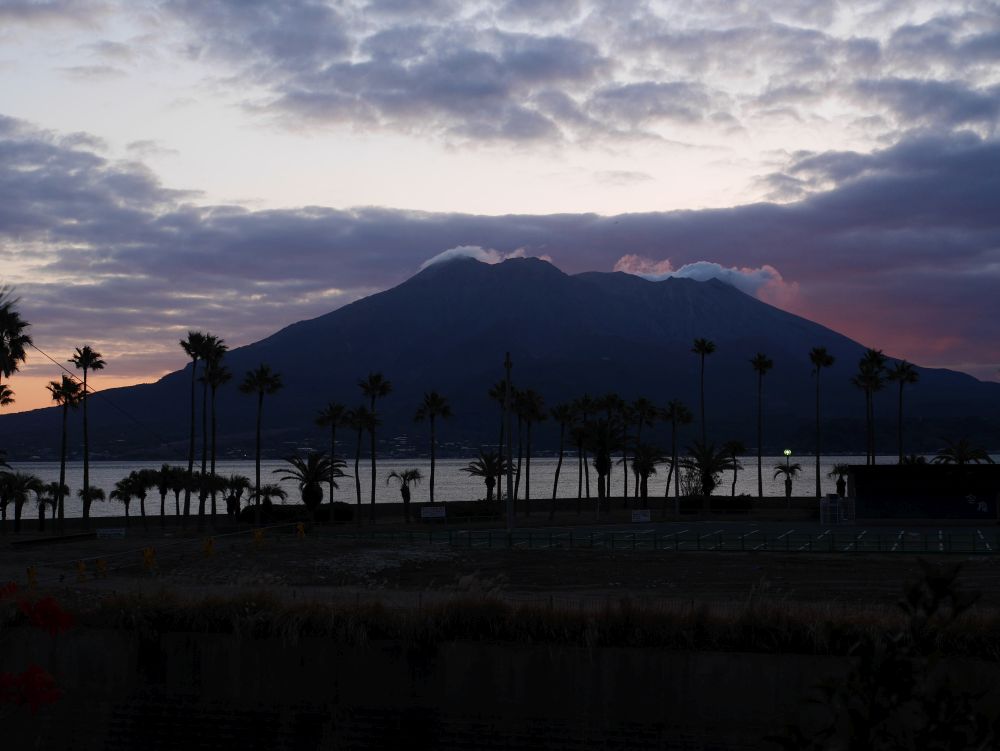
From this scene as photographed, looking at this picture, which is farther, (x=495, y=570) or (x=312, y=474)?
(x=312, y=474)

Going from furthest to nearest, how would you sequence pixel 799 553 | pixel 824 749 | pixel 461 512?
pixel 461 512, pixel 799 553, pixel 824 749

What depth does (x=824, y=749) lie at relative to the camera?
5.55m

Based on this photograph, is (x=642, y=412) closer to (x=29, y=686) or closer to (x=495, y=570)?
(x=495, y=570)

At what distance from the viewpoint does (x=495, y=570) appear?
40.2 metres

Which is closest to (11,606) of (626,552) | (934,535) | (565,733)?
(565,733)

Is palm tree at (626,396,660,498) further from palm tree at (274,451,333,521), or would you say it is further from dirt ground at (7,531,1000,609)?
dirt ground at (7,531,1000,609)

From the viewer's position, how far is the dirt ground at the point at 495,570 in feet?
108

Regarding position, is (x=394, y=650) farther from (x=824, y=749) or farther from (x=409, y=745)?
(x=824, y=749)

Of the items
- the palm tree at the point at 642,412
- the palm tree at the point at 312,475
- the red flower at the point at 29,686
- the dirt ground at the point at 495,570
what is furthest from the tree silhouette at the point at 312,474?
the red flower at the point at 29,686

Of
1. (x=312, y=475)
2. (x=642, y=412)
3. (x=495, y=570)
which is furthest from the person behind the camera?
(x=642, y=412)

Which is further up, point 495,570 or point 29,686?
point 29,686

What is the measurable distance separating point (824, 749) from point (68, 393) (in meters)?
97.9

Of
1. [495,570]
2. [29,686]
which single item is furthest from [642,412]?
[29,686]

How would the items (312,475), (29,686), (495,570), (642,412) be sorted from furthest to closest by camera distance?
(642,412), (312,475), (495,570), (29,686)
